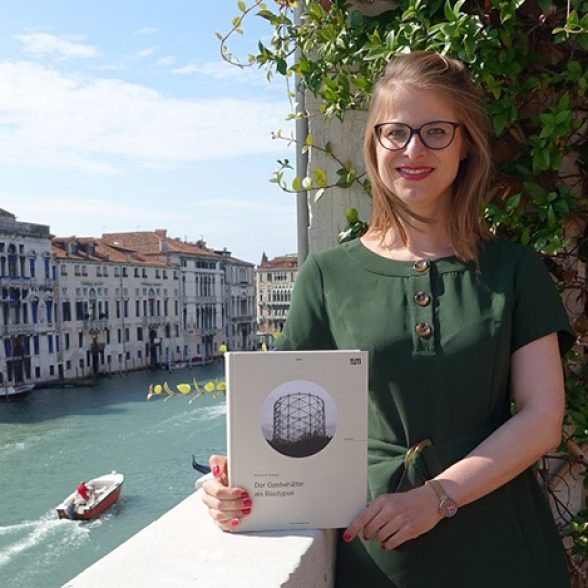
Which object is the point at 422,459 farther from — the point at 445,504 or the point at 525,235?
the point at 525,235

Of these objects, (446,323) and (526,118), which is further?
(526,118)

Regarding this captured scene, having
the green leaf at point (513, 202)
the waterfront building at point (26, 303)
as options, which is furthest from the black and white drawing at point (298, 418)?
the waterfront building at point (26, 303)

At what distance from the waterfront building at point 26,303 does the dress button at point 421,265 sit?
28.4 metres

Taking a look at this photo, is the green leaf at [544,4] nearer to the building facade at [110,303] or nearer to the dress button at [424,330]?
the dress button at [424,330]

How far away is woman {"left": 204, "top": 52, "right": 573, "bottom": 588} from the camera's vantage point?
820 mm

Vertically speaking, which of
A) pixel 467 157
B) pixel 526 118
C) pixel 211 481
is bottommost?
pixel 211 481

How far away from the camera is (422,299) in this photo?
855mm

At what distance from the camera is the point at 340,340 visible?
2.91 feet

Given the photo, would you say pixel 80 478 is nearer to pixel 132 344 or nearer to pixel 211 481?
pixel 132 344

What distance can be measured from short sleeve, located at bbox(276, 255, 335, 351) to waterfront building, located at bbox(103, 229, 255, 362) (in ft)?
115

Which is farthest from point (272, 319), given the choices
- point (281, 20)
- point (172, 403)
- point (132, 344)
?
point (281, 20)

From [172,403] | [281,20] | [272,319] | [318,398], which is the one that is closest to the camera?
[318,398]

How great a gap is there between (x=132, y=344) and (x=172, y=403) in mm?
7913

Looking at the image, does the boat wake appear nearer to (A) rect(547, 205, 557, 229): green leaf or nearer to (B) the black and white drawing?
(A) rect(547, 205, 557, 229): green leaf
